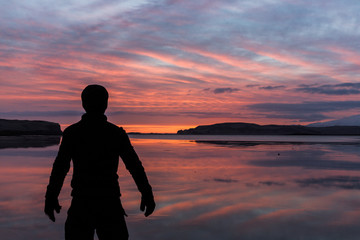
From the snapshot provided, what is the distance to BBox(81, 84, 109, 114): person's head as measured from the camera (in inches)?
140

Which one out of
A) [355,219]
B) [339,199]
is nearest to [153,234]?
[355,219]

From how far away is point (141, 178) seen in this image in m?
3.62

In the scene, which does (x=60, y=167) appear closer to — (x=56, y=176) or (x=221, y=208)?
(x=56, y=176)

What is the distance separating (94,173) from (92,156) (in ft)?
0.56

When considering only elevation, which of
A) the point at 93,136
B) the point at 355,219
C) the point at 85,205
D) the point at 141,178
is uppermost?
the point at 93,136

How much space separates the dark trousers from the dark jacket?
3.5 inches

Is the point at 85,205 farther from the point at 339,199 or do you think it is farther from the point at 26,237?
the point at 339,199

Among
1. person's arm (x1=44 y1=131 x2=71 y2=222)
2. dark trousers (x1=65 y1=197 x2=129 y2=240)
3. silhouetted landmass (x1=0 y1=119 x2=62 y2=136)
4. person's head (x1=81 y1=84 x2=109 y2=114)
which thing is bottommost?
dark trousers (x1=65 y1=197 x2=129 y2=240)

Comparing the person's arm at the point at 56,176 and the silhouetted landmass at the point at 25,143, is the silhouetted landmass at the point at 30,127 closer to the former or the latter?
the silhouetted landmass at the point at 25,143

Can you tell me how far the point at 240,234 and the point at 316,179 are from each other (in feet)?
26.3

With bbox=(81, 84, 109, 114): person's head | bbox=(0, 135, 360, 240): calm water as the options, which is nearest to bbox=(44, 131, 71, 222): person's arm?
bbox=(81, 84, 109, 114): person's head

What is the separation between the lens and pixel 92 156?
345cm

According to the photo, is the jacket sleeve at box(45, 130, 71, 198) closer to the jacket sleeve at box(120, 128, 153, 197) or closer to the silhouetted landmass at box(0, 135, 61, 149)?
the jacket sleeve at box(120, 128, 153, 197)

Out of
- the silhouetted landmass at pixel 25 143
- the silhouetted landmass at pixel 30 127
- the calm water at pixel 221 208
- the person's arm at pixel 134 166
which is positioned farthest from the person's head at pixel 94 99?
the silhouetted landmass at pixel 30 127
